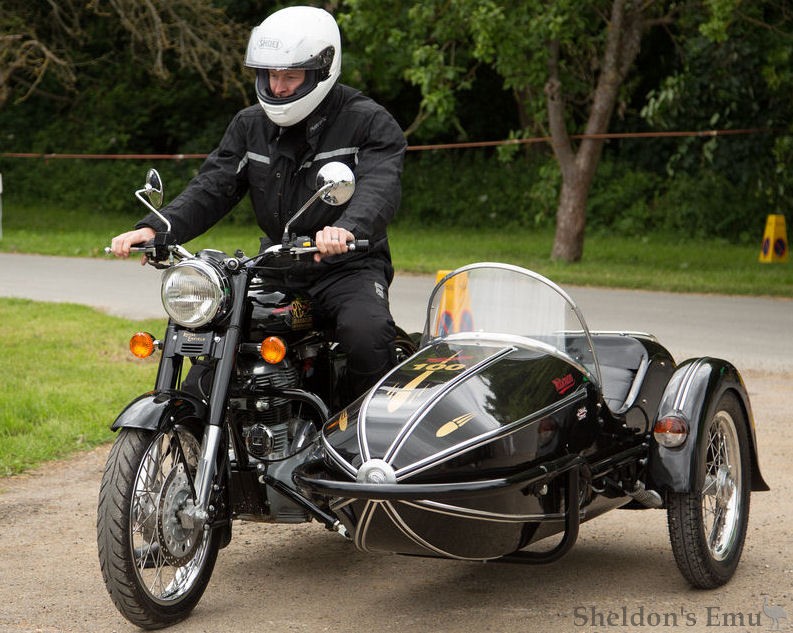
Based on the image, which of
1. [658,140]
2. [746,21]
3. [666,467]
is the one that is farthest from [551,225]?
[666,467]

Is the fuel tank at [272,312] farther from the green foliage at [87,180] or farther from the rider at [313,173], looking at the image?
the green foliage at [87,180]

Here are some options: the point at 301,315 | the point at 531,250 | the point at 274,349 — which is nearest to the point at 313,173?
the point at 301,315

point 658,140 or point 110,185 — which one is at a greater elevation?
point 658,140

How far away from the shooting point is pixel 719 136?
23328mm

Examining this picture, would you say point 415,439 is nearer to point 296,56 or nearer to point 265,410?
point 265,410

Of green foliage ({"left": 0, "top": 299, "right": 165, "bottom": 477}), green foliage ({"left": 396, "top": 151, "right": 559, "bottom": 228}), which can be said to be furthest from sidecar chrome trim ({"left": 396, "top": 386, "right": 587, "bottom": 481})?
green foliage ({"left": 396, "top": 151, "right": 559, "bottom": 228})

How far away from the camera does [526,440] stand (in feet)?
13.2

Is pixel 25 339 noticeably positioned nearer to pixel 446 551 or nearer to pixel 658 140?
pixel 446 551

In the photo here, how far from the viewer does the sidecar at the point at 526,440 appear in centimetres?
393

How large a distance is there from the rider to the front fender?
0.58 m

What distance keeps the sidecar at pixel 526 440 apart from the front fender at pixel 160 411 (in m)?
0.47

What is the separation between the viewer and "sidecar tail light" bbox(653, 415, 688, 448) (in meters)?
4.65

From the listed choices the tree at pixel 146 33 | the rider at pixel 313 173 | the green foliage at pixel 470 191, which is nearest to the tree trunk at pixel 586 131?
the tree at pixel 146 33

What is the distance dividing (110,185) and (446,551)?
2505 cm
